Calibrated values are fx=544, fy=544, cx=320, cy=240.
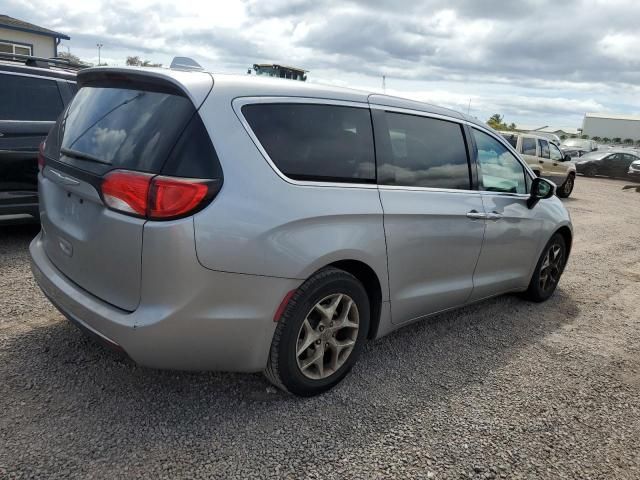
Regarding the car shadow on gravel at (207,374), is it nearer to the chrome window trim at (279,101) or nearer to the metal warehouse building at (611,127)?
the chrome window trim at (279,101)

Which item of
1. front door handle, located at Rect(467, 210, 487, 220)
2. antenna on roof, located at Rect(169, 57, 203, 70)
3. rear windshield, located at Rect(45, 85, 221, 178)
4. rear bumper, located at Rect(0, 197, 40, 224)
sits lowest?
rear bumper, located at Rect(0, 197, 40, 224)

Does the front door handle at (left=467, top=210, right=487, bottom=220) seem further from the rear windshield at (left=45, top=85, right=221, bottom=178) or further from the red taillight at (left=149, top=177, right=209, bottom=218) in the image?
the red taillight at (left=149, top=177, right=209, bottom=218)

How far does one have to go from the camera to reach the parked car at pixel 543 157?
1508cm

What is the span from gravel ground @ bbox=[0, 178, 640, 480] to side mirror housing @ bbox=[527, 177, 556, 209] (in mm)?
1125

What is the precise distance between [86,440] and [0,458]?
0.35m

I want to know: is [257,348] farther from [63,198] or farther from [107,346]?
[63,198]

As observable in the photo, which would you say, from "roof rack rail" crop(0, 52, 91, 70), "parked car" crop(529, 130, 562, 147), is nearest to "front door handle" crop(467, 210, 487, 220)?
"roof rack rail" crop(0, 52, 91, 70)

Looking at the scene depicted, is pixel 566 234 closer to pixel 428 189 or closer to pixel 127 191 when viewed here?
pixel 428 189

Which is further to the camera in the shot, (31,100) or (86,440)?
(31,100)

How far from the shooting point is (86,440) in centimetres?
255

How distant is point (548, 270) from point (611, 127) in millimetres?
78174

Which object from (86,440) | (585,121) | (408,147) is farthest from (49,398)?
(585,121)

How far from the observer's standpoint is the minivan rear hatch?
97.5 inches

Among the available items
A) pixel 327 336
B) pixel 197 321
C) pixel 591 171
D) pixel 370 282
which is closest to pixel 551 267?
pixel 370 282
